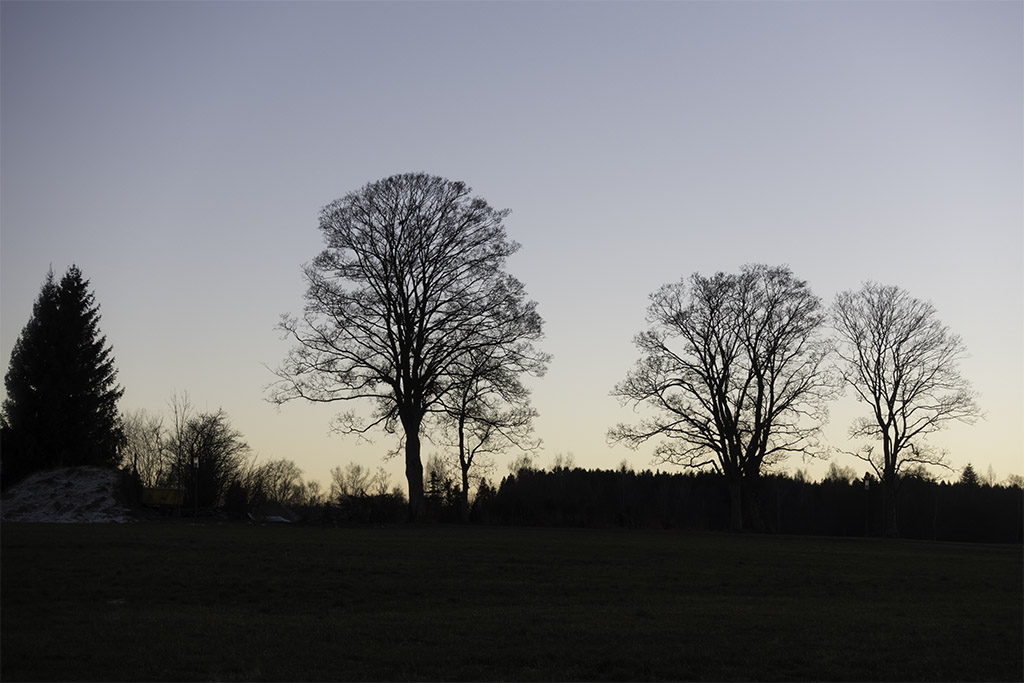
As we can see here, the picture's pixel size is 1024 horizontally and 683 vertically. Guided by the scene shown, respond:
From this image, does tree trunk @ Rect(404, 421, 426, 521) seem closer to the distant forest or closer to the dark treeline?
the distant forest

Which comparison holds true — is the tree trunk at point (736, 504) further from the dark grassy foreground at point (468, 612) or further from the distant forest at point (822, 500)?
the dark grassy foreground at point (468, 612)

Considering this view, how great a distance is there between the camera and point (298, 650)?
12.4 metres

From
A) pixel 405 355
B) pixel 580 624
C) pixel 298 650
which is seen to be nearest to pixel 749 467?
pixel 405 355

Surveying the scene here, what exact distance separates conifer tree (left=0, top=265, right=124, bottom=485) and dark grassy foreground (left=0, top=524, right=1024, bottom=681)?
24.4 meters

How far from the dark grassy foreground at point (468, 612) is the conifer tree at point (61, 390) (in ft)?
80.1

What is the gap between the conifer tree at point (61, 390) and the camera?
151ft

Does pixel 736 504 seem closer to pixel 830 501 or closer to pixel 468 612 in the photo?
pixel 468 612

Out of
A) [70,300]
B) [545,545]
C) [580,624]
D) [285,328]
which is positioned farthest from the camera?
[70,300]

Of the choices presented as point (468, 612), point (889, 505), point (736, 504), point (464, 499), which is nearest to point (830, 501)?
point (889, 505)

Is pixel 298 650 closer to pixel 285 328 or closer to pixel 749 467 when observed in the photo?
pixel 285 328

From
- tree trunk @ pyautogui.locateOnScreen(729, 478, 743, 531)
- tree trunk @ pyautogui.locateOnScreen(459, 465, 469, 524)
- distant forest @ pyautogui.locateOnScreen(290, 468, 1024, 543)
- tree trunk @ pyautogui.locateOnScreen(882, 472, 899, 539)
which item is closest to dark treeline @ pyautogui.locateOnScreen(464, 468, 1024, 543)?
distant forest @ pyautogui.locateOnScreen(290, 468, 1024, 543)

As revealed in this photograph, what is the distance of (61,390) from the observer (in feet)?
157

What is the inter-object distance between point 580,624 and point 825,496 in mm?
76109

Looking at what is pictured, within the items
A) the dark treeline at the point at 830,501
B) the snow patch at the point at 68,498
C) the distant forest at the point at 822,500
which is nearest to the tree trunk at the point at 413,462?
the snow patch at the point at 68,498
